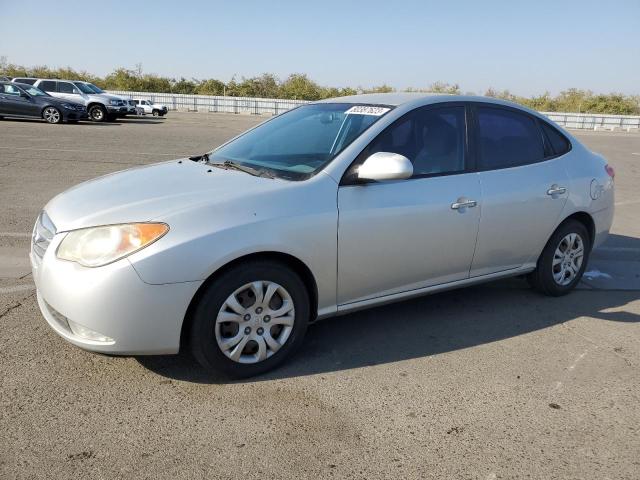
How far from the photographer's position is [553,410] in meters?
2.97

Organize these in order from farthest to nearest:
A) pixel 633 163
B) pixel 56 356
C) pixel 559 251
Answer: pixel 633 163 → pixel 559 251 → pixel 56 356

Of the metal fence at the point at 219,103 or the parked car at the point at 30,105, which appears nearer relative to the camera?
the parked car at the point at 30,105

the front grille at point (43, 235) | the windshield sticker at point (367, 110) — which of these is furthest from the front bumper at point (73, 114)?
the windshield sticker at point (367, 110)

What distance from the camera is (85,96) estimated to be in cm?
2347

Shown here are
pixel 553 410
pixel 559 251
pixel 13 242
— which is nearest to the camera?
pixel 553 410

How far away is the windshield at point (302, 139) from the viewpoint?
11.7 feet

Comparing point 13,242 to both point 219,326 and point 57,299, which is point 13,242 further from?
point 219,326

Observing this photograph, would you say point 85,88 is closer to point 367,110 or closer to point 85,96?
point 85,96

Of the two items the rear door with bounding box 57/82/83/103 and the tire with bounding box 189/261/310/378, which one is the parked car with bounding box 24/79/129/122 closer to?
the rear door with bounding box 57/82/83/103

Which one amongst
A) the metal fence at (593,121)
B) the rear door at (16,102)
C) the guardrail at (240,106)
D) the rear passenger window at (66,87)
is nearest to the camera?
the rear door at (16,102)

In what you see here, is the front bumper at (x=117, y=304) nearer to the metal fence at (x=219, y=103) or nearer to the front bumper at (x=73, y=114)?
the front bumper at (x=73, y=114)

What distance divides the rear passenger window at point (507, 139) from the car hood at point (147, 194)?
5.62ft

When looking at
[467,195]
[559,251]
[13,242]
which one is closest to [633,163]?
[559,251]

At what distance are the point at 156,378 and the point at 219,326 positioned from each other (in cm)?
51
